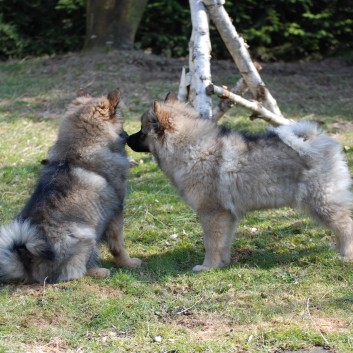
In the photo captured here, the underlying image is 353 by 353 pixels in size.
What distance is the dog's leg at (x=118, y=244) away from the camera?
6.01m

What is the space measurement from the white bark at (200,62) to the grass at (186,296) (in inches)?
45.7

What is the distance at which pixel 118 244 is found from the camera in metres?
6.06

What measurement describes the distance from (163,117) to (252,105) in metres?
2.05

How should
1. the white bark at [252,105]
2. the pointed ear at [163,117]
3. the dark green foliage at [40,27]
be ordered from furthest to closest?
the dark green foliage at [40,27] → the white bark at [252,105] → the pointed ear at [163,117]

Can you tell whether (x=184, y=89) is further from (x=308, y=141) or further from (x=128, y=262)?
(x=128, y=262)

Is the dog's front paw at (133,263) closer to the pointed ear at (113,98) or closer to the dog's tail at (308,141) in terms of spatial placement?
the pointed ear at (113,98)

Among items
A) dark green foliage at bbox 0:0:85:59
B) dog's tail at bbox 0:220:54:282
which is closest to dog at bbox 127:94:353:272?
dog's tail at bbox 0:220:54:282

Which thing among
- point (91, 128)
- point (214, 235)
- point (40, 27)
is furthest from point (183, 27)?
point (214, 235)

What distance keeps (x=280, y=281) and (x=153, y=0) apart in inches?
442

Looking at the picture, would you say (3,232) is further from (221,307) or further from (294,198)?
(294,198)

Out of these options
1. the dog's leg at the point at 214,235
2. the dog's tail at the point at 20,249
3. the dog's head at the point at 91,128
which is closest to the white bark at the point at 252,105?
the dog's head at the point at 91,128

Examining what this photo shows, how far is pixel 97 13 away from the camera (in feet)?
46.7

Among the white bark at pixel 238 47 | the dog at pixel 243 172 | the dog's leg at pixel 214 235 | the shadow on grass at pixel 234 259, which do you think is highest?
the white bark at pixel 238 47

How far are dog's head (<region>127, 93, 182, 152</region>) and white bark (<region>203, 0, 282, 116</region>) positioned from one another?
215 centimetres
